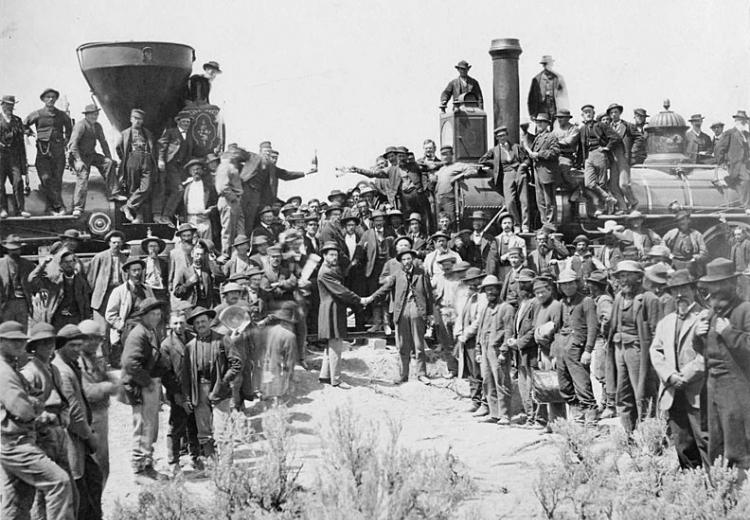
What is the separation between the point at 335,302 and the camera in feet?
47.0

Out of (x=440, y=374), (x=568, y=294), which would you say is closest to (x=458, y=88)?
(x=440, y=374)

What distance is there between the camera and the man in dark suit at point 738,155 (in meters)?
19.7

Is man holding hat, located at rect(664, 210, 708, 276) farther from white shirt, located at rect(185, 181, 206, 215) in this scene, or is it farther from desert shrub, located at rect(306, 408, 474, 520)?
desert shrub, located at rect(306, 408, 474, 520)

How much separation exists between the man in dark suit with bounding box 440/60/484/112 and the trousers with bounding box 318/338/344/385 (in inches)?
274

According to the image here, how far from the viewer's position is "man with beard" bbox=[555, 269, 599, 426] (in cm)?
1198

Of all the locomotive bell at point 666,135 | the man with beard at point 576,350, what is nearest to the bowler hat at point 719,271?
the man with beard at point 576,350

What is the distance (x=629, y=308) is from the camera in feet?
37.5

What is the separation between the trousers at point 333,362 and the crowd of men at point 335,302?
0.03m

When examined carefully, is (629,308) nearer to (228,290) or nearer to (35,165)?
(228,290)

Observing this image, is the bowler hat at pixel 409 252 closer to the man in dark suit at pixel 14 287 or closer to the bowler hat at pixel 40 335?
→ the man in dark suit at pixel 14 287

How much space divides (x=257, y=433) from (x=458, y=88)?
31.5ft

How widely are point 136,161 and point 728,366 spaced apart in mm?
9920

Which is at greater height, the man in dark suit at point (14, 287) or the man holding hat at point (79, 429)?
the man in dark suit at point (14, 287)

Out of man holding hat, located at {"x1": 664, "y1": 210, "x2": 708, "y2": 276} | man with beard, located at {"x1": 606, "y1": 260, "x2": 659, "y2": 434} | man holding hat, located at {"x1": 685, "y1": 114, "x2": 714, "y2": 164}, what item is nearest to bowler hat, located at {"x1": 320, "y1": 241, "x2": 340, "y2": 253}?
man with beard, located at {"x1": 606, "y1": 260, "x2": 659, "y2": 434}
